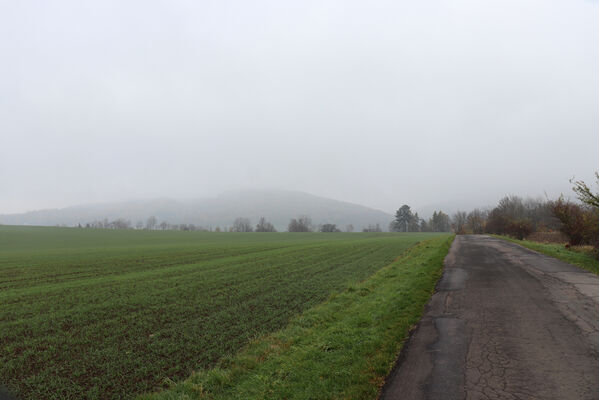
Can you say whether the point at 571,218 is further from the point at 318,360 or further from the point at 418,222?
the point at 418,222

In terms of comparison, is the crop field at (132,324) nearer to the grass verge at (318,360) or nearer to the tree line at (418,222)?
the grass verge at (318,360)

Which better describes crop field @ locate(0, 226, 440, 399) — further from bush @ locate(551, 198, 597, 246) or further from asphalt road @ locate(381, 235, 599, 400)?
bush @ locate(551, 198, 597, 246)

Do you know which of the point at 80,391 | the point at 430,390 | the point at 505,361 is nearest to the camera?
the point at 430,390

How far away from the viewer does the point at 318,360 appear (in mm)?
5754

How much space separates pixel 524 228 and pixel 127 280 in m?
55.0

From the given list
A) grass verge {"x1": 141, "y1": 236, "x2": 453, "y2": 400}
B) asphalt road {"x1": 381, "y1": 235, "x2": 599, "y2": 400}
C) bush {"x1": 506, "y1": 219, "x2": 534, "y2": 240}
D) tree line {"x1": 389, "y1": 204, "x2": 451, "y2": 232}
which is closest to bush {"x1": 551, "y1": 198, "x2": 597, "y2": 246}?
asphalt road {"x1": 381, "y1": 235, "x2": 599, "y2": 400}

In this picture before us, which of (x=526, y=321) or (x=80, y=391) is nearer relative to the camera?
(x=80, y=391)

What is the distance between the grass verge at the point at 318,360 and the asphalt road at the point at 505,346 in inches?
16.7

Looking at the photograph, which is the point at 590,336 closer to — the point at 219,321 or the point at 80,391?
the point at 219,321

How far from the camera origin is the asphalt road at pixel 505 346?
422 centimetres

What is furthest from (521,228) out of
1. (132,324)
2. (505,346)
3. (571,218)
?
(132,324)

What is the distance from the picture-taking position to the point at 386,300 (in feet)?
31.4

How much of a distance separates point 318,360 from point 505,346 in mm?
3700

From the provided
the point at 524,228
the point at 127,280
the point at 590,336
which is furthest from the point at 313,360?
the point at 524,228
